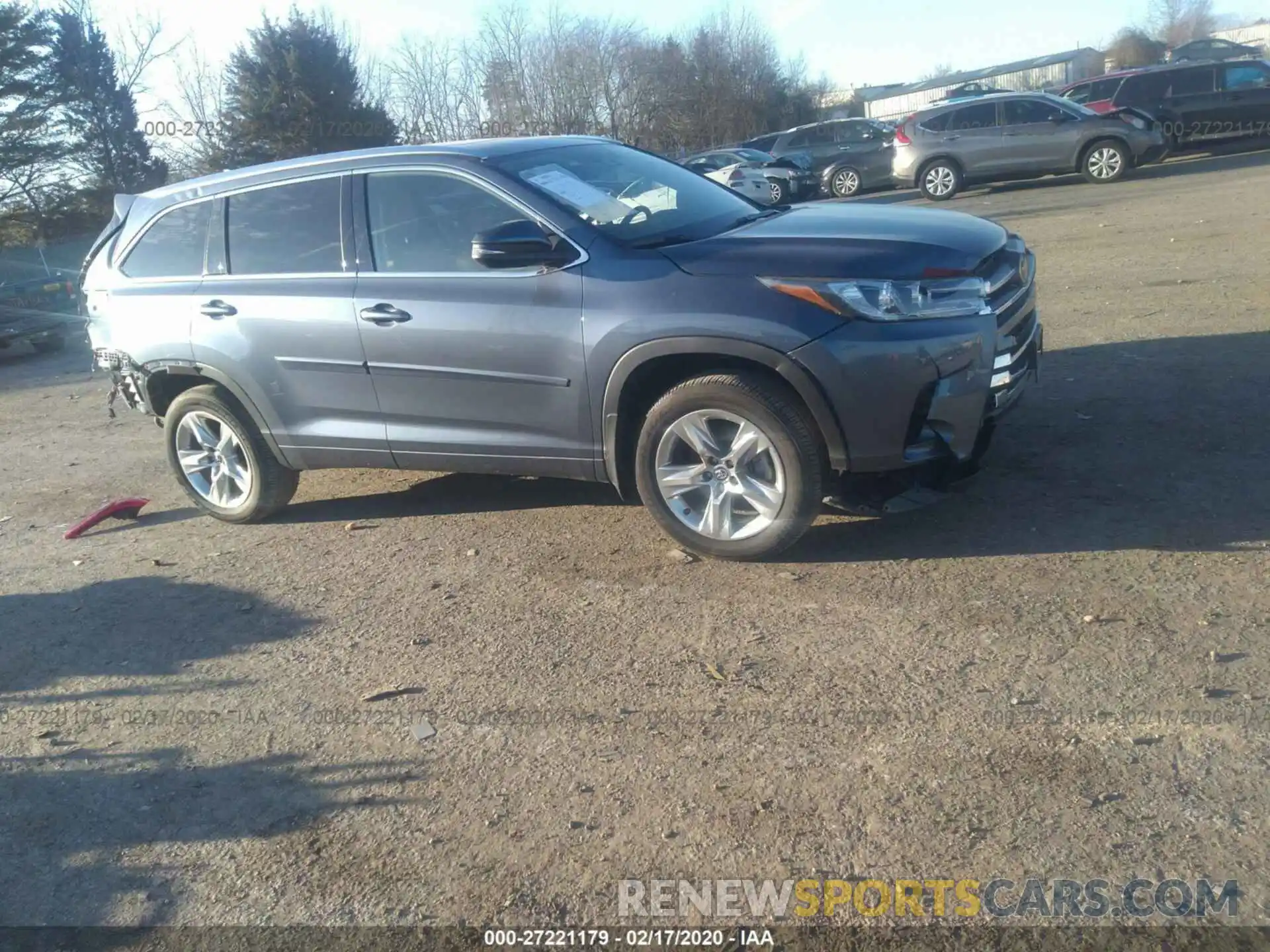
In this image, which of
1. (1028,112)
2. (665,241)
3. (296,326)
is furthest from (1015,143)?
(296,326)

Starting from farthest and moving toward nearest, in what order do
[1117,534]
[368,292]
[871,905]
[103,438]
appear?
[103,438] → [368,292] → [1117,534] → [871,905]

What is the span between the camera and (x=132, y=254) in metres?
6.41

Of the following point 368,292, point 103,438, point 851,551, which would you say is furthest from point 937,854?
point 103,438

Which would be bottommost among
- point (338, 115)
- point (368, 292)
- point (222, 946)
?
point (222, 946)

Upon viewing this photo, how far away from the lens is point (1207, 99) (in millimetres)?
20938

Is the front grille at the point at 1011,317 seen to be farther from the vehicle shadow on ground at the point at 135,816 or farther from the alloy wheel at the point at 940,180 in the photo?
the alloy wheel at the point at 940,180

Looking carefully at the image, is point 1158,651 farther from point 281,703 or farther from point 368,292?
point 368,292

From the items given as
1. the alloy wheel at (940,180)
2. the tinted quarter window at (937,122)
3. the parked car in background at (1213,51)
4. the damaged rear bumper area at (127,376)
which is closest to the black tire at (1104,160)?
the alloy wheel at (940,180)

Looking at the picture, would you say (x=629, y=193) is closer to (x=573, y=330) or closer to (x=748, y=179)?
(x=573, y=330)

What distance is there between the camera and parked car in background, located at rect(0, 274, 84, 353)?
50.7ft

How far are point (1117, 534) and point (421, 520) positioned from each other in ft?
11.4

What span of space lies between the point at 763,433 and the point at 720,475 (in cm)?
29

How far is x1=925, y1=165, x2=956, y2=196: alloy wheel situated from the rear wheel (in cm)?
418

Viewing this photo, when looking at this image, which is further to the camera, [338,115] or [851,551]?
[338,115]
